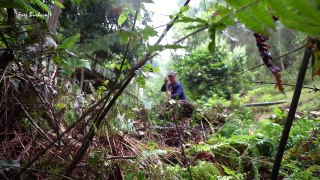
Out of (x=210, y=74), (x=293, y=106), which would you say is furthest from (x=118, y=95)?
(x=210, y=74)

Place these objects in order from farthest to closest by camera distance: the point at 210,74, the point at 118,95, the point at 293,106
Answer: the point at 210,74 → the point at 118,95 → the point at 293,106

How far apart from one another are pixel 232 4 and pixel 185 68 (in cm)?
876

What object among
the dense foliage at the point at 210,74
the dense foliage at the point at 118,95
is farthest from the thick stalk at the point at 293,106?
the dense foliage at the point at 210,74

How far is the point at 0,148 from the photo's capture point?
1334 millimetres

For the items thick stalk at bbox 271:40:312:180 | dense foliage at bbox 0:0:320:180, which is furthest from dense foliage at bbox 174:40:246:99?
thick stalk at bbox 271:40:312:180

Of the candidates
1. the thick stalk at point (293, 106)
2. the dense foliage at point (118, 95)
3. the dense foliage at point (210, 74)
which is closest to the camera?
the dense foliage at point (118, 95)

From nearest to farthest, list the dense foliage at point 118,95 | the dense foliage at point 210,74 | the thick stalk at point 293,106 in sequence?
the dense foliage at point 118,95
the thick stalk at point 293,106
the dense foliage at point 210,74

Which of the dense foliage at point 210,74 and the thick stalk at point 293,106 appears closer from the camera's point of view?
the thick stalk at point 293,106

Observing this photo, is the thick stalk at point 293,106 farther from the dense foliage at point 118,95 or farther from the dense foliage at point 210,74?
the dense foliage at point 210,74

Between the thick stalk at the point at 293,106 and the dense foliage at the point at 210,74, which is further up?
the thick stalk at the point at 293,106

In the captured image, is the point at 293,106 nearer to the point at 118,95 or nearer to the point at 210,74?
the point at 118,95

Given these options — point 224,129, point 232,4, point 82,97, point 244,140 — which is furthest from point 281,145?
point 224,129

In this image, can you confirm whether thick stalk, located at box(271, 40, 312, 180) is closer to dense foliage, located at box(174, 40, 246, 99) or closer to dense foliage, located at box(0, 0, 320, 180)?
dense foliage, located at box(0, 0, 320, 180)

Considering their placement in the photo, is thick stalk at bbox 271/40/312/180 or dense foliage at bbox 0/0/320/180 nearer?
dense foliage at bbox 0/0/320/180
